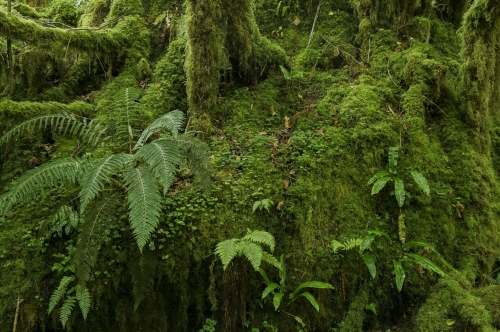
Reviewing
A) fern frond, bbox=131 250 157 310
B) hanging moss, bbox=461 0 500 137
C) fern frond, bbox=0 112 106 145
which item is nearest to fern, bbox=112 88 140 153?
fern frond, bbox=0 112 106 145

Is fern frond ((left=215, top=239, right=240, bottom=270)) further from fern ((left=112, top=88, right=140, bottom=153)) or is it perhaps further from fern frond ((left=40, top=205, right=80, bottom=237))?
fern ((left=112, top=88, right=140, bottom=153))

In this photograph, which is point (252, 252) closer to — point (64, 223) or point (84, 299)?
point (84, 299)

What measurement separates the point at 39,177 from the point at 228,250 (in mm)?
1930

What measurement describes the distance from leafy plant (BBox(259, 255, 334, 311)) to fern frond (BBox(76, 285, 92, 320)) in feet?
5.65

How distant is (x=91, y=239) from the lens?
136 inches

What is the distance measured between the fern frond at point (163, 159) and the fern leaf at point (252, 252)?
990mm

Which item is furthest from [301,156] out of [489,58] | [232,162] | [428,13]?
[428,13]

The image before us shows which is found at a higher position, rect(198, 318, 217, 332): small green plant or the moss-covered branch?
the moss-covered branch

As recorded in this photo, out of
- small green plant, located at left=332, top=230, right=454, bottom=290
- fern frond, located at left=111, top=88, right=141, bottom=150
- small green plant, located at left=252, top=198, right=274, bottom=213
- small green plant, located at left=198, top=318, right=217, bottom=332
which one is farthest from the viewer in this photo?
fern frond, located at left=111, top=88, right=141, bottom=150

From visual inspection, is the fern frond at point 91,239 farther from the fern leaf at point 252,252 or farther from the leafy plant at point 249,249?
the fern leaf at point 252,252

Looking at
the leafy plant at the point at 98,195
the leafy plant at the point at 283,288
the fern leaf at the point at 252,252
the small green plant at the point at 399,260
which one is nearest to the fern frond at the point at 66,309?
the leafy plant at the point at 98,195

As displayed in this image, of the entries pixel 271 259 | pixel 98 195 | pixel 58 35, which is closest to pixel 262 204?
pixel 271 259

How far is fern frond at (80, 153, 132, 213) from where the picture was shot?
10.5 ft

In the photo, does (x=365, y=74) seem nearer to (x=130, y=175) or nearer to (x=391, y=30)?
(x=391, y=30)
